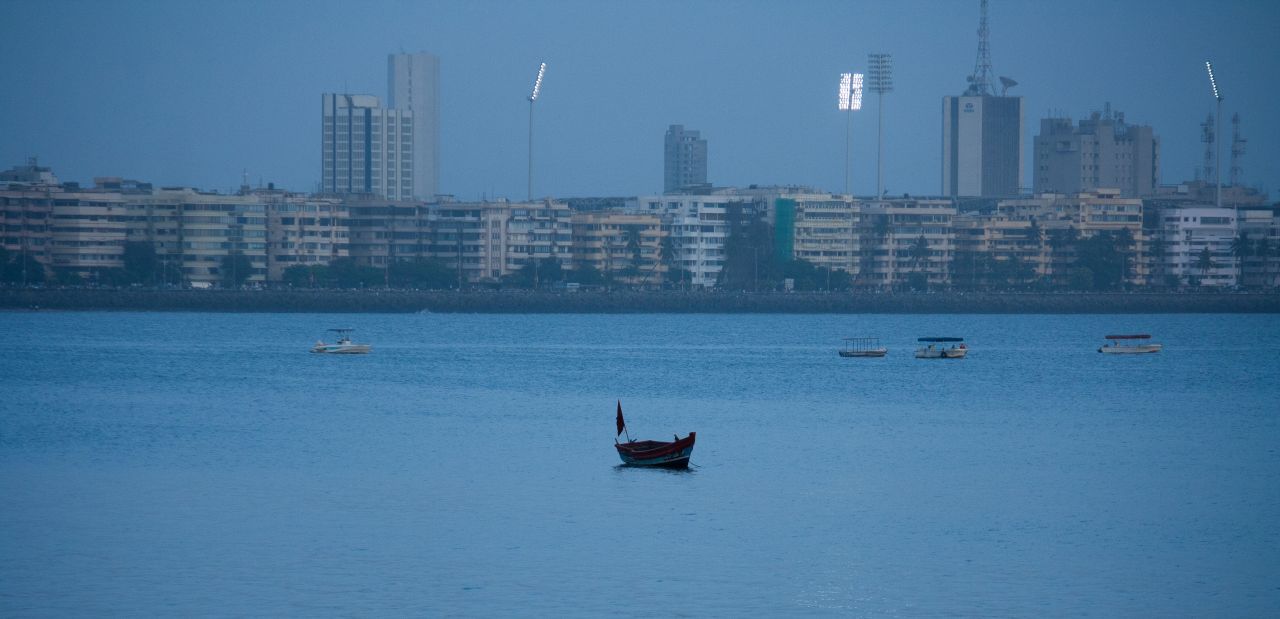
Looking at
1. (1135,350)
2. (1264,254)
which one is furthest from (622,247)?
(1135,350)

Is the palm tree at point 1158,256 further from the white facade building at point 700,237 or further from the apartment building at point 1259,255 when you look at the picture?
the white facade building at point 700,237

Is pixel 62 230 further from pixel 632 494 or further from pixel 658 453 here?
pixel 632 494

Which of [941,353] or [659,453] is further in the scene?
[941,353]

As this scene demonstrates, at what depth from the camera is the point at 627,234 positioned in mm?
148875

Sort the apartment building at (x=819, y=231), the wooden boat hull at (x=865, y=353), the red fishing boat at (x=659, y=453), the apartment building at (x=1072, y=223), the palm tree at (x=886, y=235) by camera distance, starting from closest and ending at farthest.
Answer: the red fishing boat at (x=659, y=453) < the wooden boat hull at (x=865, y=353) < the apartment building at (x=1072, y=223) < the apartment building at (x=819, y=231) < the palm tree at (x=886, y=235)

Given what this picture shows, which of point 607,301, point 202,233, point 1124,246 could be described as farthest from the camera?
point 1124,246

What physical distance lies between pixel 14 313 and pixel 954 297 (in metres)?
70.7

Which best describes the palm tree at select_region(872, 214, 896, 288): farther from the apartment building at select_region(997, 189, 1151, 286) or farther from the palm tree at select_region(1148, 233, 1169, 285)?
the palm tree at select_region(1148, 233, 1169, 285)

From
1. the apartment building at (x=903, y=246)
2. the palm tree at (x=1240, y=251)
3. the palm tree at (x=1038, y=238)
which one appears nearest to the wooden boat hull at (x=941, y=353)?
the apartment building at (x=903, y=246)

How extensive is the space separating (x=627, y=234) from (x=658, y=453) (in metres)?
116

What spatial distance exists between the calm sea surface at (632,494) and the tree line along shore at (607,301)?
62.5 m

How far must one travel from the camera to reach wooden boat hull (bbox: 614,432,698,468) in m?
33.0

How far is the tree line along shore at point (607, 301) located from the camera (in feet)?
416

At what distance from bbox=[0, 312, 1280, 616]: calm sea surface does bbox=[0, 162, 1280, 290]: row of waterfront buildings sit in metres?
80.7
